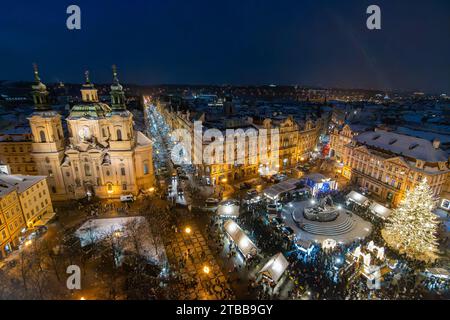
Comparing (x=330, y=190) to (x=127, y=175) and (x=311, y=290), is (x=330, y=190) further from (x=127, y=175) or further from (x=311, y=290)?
(x=127, y=175)

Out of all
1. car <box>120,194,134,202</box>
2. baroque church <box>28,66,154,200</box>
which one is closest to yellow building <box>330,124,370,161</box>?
baroque church <box>28,66,154,200</box>

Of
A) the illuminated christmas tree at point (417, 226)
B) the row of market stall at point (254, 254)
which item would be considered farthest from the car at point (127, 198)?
the illuminated christmas tree at point (417, 226)

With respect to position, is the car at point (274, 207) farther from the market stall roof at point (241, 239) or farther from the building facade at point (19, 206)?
the building facade at point (19, 206)

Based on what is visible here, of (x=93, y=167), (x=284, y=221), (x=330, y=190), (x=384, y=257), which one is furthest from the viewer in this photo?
(x=330, y=190)

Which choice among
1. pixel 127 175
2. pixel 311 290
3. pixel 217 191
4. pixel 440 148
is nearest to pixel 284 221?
pixel 311 290

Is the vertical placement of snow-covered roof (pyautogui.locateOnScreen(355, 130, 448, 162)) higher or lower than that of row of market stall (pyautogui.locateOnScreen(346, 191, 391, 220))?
higher

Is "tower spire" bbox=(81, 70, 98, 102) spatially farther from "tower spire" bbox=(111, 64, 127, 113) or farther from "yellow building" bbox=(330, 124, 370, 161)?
"yellow building" bbox=(330, 124, 370, 161)
